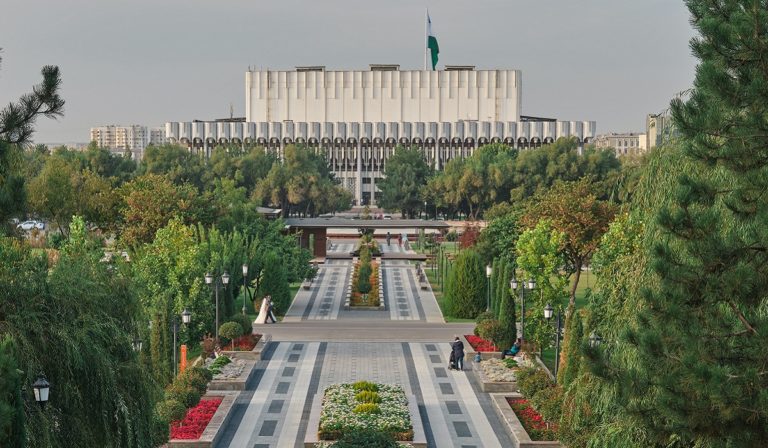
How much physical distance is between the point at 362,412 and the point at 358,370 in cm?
743

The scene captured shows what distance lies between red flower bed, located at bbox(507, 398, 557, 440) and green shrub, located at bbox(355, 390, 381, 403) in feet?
10.8

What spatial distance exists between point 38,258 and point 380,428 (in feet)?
27.8

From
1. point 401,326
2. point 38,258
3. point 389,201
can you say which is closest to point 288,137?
A: point 389,201

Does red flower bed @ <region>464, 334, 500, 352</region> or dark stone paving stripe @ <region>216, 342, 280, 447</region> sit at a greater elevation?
red flower bed @ <region>464, 334, 500, 352</region>

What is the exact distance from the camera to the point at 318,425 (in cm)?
2297

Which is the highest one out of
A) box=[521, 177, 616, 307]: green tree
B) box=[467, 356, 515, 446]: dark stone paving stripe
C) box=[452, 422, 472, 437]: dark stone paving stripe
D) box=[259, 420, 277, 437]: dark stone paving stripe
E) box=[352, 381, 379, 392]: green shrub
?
box=[521, 177, 616, 307]: green tree

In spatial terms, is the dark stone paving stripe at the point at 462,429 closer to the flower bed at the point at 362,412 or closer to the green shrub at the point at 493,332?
the flower bed at the point at 362,412

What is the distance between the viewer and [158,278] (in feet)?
108

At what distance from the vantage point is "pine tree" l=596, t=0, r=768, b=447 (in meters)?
10.7

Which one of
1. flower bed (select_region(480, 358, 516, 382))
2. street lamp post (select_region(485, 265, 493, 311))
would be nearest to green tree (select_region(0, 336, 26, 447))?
flower bed (select_region(480, 358, 516, 382))

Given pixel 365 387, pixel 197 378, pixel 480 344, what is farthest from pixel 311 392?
pixel 480 344

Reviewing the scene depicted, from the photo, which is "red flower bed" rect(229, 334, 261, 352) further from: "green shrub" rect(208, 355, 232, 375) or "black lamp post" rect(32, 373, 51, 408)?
"black lamp post" rect(32, 373, 51, 408)

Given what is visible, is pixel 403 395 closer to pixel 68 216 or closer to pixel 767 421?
pixel 767 421

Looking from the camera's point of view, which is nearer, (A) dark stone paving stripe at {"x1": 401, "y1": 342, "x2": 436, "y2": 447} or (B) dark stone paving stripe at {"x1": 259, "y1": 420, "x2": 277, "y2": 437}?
(B) dark stone paving stripe at {"x1": 259, "y1": 420, "x2": 277, "y2": 437}
